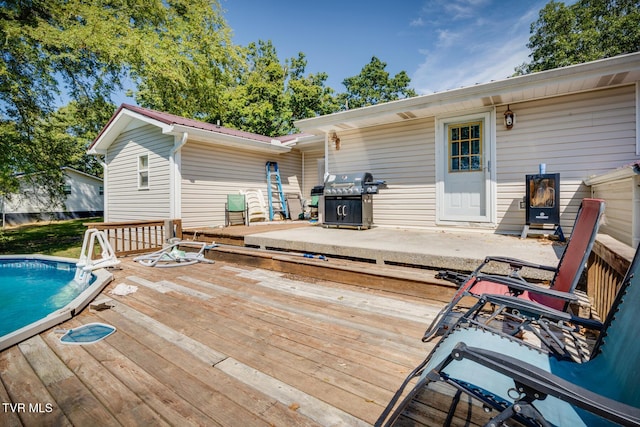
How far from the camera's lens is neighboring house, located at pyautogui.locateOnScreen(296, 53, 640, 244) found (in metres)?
4.11

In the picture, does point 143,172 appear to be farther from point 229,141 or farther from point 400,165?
point 400,165

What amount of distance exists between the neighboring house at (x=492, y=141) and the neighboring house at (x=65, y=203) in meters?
20.1

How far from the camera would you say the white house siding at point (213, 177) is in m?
7.01

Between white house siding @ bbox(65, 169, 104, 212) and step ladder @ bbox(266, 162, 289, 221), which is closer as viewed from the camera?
step ladder @ bbox(266, 162, 289, 221)

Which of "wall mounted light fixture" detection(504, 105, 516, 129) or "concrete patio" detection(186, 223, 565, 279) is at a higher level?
"wall mounted light fixture" detection(504, 105, 516, 129)

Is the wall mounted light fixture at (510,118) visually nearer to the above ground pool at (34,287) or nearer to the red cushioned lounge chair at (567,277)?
the red cushioned lounge chair at (567,277)

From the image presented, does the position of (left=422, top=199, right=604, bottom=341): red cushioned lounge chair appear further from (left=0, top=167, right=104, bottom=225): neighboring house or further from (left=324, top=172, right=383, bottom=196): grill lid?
(left=0, top=167, right=104, bottom=225): neighboring house

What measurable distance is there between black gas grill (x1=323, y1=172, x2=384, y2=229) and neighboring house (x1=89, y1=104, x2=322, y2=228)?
2.51 m

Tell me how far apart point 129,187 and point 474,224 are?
29.1ft

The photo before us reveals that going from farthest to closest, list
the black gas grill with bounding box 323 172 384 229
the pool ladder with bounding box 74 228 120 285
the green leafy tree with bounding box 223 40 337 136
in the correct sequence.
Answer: the green leafy tree with bounding box 223 40 337 136 < the black gas grill with bounding box 323 172 384 229 < the pool ladder with bounding box 74 228 120 285

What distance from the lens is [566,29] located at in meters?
16.6

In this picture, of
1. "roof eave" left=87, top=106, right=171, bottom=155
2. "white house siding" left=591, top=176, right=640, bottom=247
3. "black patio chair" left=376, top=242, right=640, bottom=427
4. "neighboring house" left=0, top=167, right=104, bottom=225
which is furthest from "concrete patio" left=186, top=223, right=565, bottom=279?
"neighboring house" left=0, top=167, right=104, bottom=225

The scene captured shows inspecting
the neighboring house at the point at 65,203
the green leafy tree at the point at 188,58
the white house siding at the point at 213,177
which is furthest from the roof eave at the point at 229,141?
the neighboring house at the point at 65,203

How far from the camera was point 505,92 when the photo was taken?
4371mm
